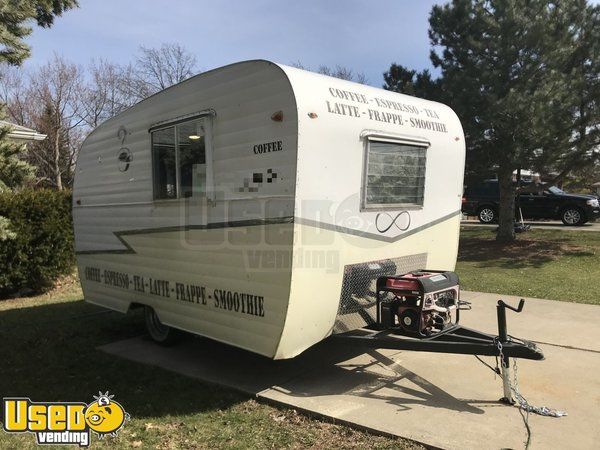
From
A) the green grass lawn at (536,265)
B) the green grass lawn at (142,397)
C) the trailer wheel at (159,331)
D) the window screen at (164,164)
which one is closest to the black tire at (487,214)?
the green grass lawn at (536,265)

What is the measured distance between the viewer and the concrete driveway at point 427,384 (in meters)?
3.69

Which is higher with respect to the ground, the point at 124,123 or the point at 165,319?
the point at 124,123

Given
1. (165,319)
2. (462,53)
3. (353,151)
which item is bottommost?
(165,319)

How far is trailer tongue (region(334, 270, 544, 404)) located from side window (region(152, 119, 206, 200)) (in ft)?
6.59

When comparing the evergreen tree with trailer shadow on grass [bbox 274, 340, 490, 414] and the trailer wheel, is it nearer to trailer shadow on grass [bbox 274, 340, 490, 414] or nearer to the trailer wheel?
the trailer wheel

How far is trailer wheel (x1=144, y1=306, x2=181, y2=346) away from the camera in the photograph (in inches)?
232

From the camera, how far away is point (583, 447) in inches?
135

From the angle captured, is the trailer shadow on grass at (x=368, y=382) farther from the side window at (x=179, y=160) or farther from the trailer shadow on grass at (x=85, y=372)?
the side window at (x=179, y=160)

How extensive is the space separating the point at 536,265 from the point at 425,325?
8.32 meters

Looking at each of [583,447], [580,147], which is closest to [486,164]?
[580,147]

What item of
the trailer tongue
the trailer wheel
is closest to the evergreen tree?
the trailer wheel

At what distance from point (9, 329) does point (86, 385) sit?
9.48 feet

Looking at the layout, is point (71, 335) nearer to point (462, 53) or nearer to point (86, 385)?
point (86, 385)

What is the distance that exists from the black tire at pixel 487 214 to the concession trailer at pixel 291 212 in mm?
17425
